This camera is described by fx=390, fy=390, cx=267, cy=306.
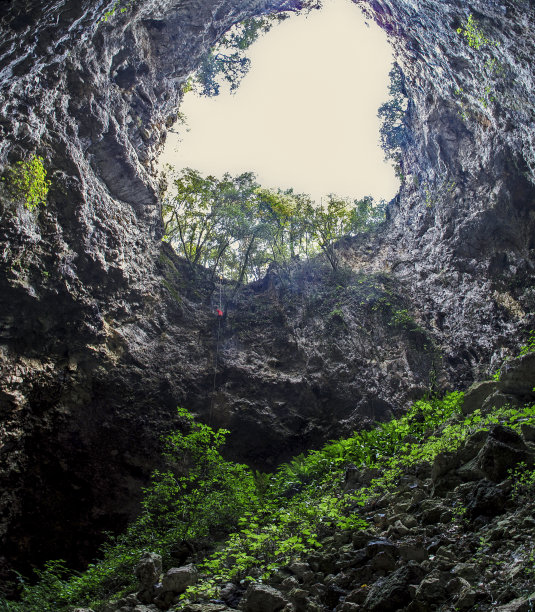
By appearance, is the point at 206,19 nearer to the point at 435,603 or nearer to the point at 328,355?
the point at 328,355

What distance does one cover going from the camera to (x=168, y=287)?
13898mm

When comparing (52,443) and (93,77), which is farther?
(93,77)

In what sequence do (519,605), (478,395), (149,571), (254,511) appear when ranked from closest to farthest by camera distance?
(519,605)
(149,571)
(254,511)
(478,395)

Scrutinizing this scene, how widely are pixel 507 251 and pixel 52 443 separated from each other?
41.1ft

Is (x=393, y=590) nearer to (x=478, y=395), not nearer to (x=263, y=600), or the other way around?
(x=263, y=600)

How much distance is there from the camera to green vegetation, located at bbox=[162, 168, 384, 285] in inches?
660

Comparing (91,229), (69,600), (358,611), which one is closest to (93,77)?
(91,229)

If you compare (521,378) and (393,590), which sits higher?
(521,378)

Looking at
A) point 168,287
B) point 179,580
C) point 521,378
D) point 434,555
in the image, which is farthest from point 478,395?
point 168,287

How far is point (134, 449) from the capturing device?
34.2 feet

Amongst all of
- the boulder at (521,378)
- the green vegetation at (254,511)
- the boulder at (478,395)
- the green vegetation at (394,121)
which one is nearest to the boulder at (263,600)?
the green vegetation at (254,511)

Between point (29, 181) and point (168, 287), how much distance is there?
5.80 meters

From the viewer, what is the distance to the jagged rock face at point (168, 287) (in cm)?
851

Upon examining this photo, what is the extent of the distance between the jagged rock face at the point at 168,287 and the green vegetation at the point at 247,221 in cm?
209
